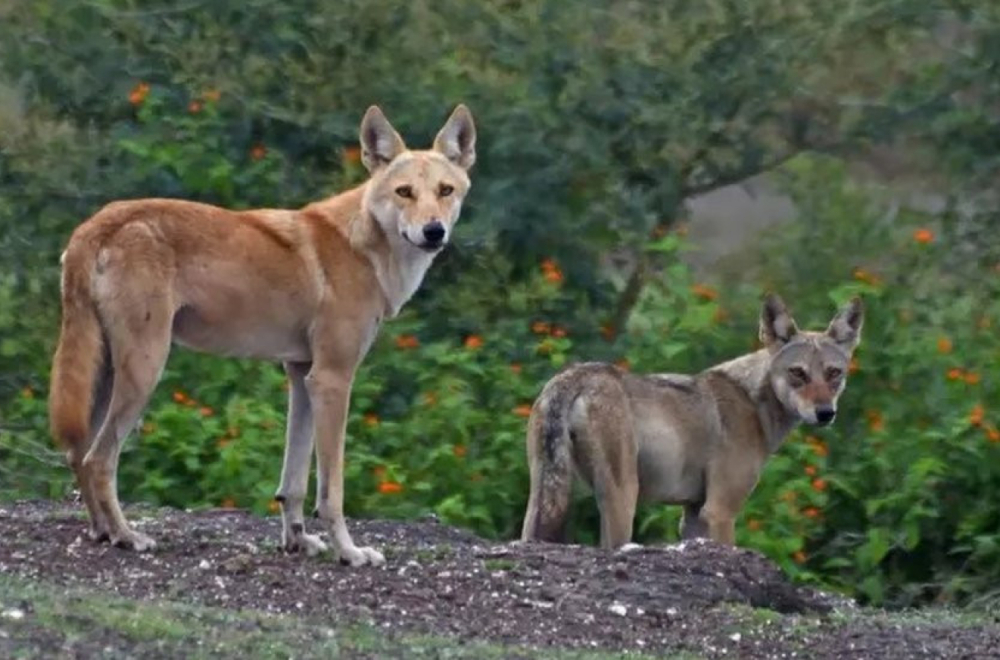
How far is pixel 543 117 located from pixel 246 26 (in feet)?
6.23

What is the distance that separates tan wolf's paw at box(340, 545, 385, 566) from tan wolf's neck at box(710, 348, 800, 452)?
9.08 ft

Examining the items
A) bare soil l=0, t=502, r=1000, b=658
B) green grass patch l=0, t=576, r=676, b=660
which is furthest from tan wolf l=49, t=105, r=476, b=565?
green grass patch l=0, t=576, r=676, b=660

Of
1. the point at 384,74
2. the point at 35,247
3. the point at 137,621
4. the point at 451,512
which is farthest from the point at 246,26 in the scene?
the point at 137,621

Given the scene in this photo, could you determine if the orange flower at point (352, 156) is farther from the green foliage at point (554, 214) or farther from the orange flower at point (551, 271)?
the orange flower at point (551, 271)

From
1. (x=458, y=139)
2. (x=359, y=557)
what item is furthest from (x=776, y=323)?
(x=359, y=557)

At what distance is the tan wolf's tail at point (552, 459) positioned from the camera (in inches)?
423

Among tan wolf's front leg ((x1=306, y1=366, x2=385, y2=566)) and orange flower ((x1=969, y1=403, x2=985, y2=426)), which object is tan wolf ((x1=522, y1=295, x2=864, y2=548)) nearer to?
orange flower ((x1=969, y1=403, x2=985, y2=426))

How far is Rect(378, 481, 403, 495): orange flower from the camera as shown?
482 inches

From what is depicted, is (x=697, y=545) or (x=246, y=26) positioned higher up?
(x=246, y=26)

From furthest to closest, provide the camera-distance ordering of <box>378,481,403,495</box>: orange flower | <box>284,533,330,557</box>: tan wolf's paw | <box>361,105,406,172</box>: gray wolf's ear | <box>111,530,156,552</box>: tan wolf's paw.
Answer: <box>378,481,403,495</box>: orange flower
<box>361,105,406,172</box>: gray wolf's ear
<box>284,533,330,557</box>: tan wolf's paw
<box>111,530,156,552</box>: tan wolf's paw

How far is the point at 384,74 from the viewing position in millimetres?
14688

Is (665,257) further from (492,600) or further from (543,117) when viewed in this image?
(492,600)

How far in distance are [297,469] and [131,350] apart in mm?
888

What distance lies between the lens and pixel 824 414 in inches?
454
